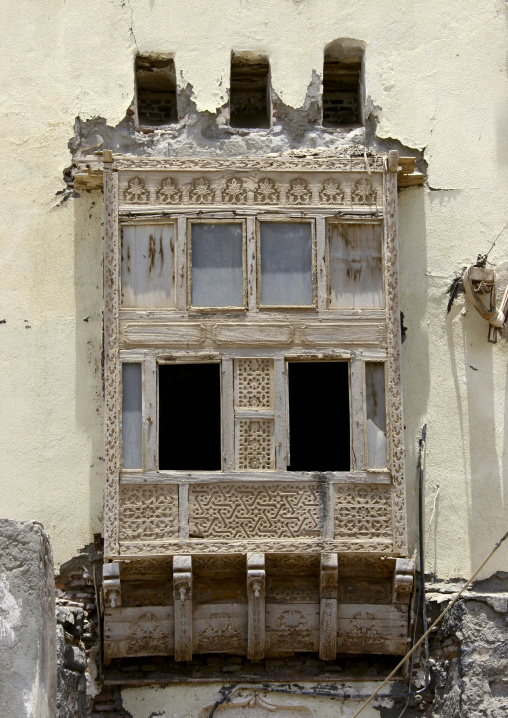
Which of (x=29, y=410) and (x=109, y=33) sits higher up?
(x=109, y=33)

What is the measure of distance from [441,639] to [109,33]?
19.6 feet

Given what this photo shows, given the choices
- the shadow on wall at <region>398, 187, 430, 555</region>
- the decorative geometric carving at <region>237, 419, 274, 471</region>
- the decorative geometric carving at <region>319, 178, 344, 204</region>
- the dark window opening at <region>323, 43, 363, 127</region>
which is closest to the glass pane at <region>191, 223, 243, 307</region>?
the decorative geometric carving at <region>319, 178, 344, 204</region>

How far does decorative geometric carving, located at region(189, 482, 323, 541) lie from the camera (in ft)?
30.0

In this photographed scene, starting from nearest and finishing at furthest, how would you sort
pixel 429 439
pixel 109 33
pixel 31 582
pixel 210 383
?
1. pixel 31 582
2. pixel 429 439
3. pixel 109 33
4. pixel 210 383

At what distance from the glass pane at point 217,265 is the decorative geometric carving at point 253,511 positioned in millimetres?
1538

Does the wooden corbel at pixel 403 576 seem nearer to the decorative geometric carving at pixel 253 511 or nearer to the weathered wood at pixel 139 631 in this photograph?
the decorative geometric carving at pixel 253 511

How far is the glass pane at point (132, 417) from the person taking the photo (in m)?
9.24

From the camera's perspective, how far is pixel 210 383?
453 inches

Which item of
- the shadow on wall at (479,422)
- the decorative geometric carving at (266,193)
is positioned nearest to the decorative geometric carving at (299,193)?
the decorative geometric carving at (266,193)

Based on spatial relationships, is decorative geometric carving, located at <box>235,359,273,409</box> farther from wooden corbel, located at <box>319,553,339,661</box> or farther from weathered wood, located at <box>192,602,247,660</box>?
weathered wood, located at <box>192,602,247,660</box>

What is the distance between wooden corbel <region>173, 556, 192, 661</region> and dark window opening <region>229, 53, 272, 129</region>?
4154mm

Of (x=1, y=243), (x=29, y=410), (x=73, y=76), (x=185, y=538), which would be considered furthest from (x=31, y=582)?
(x=73, y=76)

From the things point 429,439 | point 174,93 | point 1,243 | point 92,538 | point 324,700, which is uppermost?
point 174,93

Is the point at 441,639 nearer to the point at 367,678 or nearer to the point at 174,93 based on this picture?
the point at 367,678
